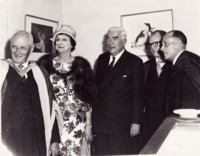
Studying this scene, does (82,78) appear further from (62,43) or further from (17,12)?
(17,12)

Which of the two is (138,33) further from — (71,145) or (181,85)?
(71,145)

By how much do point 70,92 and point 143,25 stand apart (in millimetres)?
1276

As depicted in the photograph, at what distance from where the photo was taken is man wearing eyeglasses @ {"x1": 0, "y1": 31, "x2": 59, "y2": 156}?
5.05 ft

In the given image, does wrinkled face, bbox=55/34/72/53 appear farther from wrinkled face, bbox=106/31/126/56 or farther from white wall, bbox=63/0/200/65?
white wall, bbox=63/0/200/65

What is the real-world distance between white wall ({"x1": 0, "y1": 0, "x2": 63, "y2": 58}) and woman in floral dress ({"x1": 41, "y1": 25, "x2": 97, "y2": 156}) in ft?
1.39

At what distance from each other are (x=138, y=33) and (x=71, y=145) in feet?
4.73

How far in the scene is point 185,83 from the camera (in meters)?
1.71

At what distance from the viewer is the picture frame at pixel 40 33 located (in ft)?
8.13

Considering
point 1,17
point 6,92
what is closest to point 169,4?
point 1,17

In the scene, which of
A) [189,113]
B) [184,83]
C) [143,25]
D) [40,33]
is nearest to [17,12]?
[40,33]

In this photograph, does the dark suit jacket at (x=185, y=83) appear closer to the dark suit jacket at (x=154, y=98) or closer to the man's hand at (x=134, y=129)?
the dark suit jacket at (x=154, y=98)

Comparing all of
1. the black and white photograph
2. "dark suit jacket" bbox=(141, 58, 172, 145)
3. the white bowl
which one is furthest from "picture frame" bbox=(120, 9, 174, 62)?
the white bowl

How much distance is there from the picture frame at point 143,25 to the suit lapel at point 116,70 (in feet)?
2.12

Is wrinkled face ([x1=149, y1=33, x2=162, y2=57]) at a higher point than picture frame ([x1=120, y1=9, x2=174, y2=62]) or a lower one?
lower
